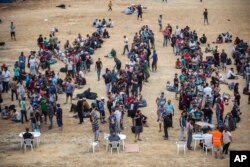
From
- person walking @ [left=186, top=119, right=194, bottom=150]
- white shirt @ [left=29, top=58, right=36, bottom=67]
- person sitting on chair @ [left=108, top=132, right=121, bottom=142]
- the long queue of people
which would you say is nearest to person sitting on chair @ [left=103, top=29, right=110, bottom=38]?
the long queue of people

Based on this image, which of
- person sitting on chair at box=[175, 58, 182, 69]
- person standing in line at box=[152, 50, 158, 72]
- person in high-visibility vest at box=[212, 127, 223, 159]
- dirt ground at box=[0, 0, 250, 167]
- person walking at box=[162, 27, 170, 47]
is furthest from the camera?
person walking at box=[162, 27, 170, 47]

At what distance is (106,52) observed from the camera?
38.4 m

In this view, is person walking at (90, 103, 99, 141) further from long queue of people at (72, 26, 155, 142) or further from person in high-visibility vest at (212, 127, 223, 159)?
person in high-visibility vest at (212, 127, 223, 159)

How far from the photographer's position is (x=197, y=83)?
1132 inches

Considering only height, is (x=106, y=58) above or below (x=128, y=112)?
above

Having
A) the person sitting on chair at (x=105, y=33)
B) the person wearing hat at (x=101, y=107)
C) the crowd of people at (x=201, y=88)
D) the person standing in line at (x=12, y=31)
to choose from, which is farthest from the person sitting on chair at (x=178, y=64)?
the person standing in line at (x=12, y=31)

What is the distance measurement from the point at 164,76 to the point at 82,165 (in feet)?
42.9

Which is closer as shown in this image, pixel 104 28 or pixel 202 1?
pixel 104 28

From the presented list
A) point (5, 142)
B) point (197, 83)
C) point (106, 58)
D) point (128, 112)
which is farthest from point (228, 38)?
point (5, 142)

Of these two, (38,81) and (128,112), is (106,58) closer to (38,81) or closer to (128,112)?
(38,81)

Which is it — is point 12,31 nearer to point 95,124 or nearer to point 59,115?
point 59,115

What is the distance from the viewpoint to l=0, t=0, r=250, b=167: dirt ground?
21.7 m

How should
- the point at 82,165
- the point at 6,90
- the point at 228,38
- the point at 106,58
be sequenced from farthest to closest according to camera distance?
the point at 228,38 < the point at 106,58 < the point at 6,90 < the point at 82,165

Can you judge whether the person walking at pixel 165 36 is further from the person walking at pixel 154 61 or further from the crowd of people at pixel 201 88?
the person walking at pixel 154 61
